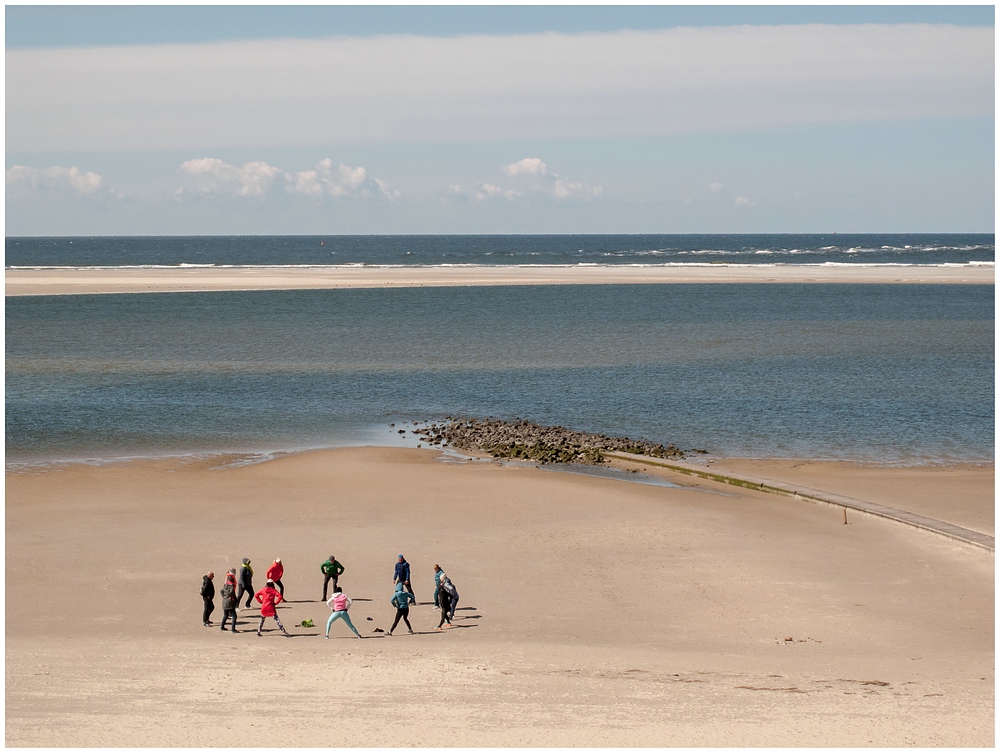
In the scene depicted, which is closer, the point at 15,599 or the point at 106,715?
the point at 106,715

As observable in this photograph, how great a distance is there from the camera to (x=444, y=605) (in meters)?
19.0

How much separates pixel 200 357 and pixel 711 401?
3089 centimetres

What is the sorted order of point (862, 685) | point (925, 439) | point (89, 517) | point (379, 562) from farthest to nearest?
point (925, 439), point (89, 517), point (379, 562), point (862, 685)

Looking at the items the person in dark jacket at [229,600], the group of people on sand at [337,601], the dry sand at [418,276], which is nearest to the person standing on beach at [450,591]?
the group of people on sand at [337,601]

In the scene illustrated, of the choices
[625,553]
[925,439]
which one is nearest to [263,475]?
[625,553]

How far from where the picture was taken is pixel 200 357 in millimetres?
60594

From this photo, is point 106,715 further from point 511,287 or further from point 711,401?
point 511,287

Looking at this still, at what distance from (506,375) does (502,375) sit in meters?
0.21

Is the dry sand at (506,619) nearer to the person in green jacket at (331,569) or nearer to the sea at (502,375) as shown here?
the person in green jacket at (331,569)

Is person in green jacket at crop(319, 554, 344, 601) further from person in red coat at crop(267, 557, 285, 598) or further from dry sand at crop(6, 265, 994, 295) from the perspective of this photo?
dry sand at crop(6, 265, 994, 295)

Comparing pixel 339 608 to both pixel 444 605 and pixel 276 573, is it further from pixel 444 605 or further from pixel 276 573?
pixel 276 573

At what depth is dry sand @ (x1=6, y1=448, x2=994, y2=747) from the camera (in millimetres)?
14422

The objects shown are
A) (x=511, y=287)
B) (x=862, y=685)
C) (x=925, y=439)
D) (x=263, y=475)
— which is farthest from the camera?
(x=511, y=287)

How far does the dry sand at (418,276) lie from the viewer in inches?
4724
